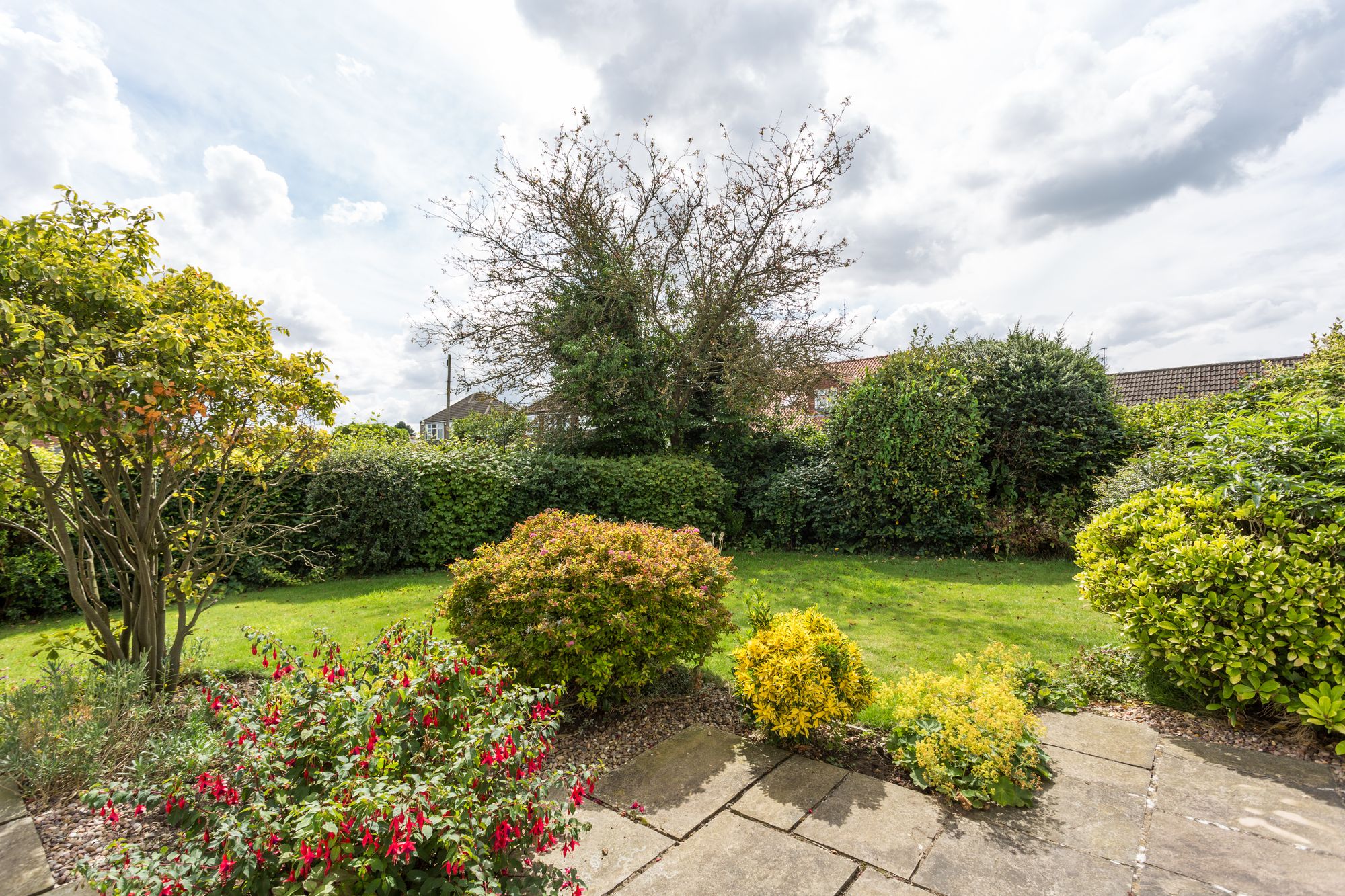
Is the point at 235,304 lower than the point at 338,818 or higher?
higher

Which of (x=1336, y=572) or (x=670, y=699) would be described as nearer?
(x=1336, y=572)

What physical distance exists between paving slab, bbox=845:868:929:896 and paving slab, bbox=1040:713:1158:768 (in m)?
1.68

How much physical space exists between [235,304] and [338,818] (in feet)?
11.8

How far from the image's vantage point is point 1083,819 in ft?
9.05

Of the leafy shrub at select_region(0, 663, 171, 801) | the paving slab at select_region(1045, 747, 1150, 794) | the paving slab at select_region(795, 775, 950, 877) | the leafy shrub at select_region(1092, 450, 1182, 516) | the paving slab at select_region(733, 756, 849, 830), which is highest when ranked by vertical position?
the leafy shrub at select_region(1092, 450, 1182, 516)

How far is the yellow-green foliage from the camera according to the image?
3.32m

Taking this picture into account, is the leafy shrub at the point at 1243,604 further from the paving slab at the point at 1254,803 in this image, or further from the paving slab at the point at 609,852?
the paving slab at the point at 609,852

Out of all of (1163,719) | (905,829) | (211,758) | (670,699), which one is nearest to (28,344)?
(211,758)

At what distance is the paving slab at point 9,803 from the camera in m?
2.53

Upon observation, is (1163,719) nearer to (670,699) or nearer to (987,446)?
(670,699)

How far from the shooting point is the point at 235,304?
3.95m

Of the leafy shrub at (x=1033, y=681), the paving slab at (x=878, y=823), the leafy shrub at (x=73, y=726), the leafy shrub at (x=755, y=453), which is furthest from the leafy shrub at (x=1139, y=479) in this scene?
the leafy shrub at (x=73, y=726)

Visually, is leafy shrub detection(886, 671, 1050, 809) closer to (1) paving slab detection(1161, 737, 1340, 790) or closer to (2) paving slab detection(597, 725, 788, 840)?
(2) paving slab detection(597, 725, 788, 840)

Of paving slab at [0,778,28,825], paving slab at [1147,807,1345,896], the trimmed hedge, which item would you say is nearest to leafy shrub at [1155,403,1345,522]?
paving slab at [1147,807,1345,896]
